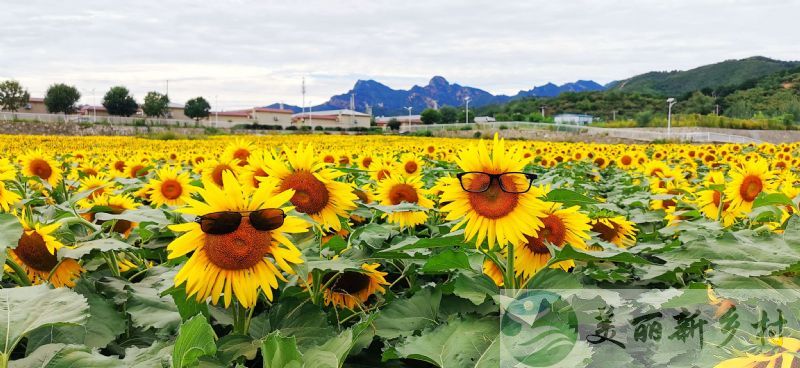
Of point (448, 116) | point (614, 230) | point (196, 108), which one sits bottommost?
point (614, 230)

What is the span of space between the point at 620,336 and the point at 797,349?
591 mm

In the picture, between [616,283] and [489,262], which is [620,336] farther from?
[489,262]

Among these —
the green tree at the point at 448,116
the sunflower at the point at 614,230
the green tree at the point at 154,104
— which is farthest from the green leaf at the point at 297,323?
the green tree at the point at 448,116

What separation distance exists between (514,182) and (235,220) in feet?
2.50

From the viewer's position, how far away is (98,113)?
91.9 metres

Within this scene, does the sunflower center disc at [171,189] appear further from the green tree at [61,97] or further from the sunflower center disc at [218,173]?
the green tree at [61,97]

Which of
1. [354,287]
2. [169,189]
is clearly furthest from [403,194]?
[169,189]

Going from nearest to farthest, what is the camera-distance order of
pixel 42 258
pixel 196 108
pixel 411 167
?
pixel 42 258
pixel 411 167
pixel 196 108

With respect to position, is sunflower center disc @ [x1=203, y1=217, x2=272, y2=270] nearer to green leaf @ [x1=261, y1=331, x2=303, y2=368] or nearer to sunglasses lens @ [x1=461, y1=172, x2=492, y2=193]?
green leaf @ [x1=261, y1=331, x2=303, y2=368]

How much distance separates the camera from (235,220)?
137 cm

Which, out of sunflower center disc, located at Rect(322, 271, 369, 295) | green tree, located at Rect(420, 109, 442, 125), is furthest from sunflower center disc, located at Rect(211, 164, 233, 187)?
green tree, located at Rect(420, 109, 442, 125)

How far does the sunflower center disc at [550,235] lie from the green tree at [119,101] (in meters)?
85.5

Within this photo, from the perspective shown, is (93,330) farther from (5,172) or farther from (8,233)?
(5,172)

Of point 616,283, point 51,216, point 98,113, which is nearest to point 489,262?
point 616,283
